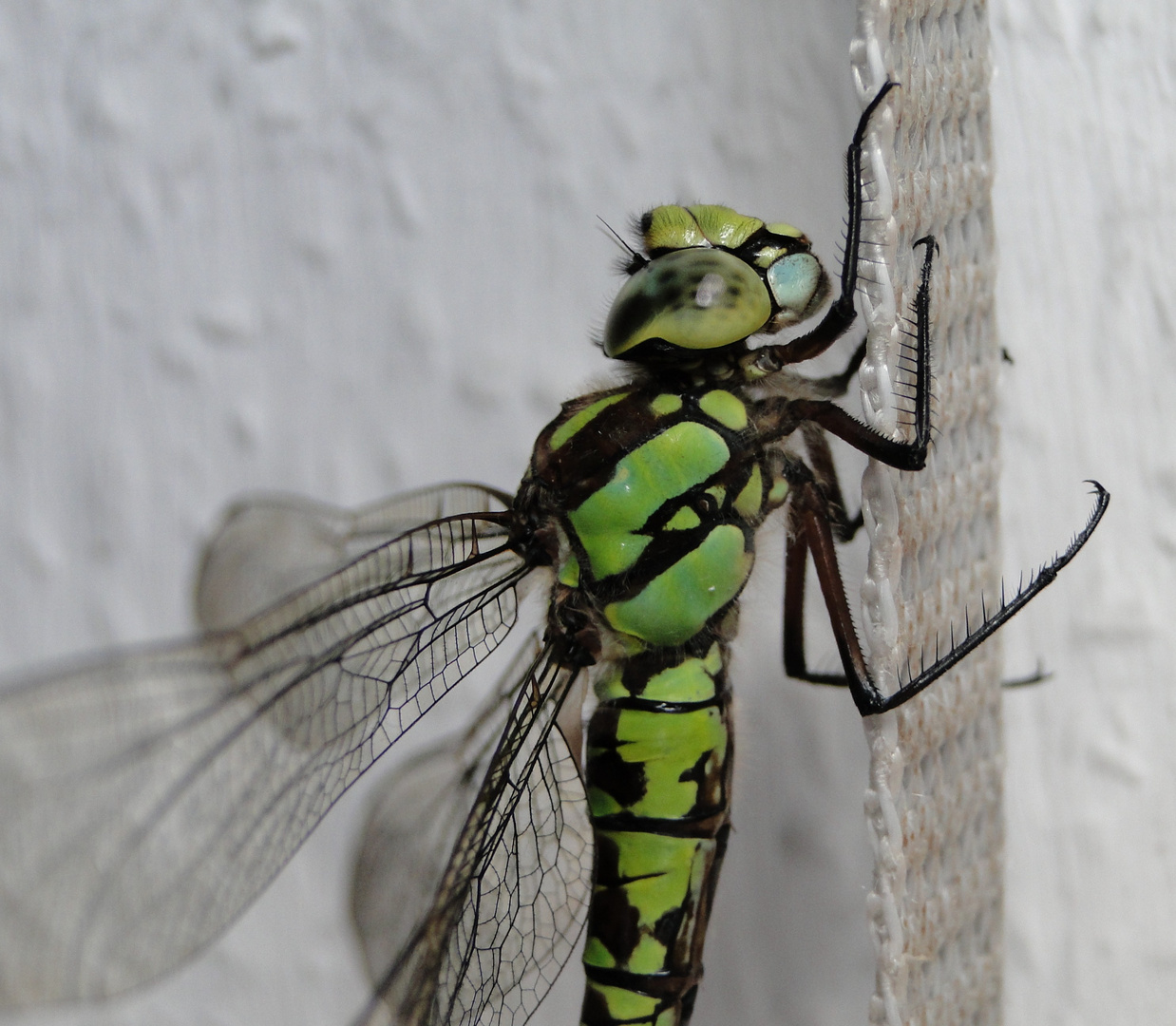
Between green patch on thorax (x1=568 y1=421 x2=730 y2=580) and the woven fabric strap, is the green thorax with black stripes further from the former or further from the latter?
the woven fabric strap

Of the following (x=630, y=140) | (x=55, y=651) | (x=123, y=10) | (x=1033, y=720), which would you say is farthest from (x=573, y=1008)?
(x=123, y=10)

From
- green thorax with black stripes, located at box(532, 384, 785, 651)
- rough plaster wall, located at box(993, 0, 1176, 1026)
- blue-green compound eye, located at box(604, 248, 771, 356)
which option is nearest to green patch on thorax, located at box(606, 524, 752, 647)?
green thorax with black stripes, located at box(532, 384, 785, 651)

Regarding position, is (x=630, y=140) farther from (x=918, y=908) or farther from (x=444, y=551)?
(x=918, y=908)

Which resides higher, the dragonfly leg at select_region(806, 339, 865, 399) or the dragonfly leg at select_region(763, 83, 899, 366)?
the dragonfly leg at select_region(763, 83, 899, 366)

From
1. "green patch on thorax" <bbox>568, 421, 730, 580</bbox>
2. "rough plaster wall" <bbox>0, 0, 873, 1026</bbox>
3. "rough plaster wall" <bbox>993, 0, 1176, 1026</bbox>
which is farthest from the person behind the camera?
"rough plaster wall" <bbox>0, 0, 873, 1026</bbox>

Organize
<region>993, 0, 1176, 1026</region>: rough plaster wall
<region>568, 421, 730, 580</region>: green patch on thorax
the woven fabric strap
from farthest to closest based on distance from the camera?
<region>993, 0, 1176, 1026</region>: rough plaster wall < <region>568, 421, 730, 580</region>: green patch on thorax < the woven fabric strap

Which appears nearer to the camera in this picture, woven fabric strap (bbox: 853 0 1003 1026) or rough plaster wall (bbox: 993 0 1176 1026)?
woven fabric strap (bbox: 853 0 1003 1026)

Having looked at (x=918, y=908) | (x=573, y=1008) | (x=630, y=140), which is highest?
(x=630, y=140)
